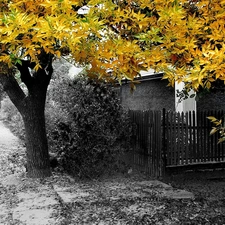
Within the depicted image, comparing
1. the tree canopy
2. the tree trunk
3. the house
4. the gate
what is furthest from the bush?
the tree canopy

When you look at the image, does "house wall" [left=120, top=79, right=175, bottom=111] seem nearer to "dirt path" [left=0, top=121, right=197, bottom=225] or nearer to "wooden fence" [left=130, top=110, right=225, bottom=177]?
"wooden fence" [left=130, top=110, right=225, bottom=177]

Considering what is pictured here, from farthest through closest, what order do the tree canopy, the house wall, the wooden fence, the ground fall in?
1. the house wall
2. the wooden fence
3. the ground
4. the tree canopy

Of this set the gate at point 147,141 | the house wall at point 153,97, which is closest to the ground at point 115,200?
the gate at point 147,141

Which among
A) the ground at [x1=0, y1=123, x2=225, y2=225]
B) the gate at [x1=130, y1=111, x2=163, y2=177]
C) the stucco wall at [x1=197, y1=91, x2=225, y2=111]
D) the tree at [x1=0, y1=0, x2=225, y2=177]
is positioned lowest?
the ground at [x1=0, y1=123, x2=225, y2=225]

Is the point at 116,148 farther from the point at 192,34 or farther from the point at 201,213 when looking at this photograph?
the point at 192,34

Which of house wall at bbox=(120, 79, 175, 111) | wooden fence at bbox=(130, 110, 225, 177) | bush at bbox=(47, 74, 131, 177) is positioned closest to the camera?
bush at bbox=(47, 74, 131, 177)

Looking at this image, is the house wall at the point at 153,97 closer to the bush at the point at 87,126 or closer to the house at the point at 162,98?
the house at the point at 162,98

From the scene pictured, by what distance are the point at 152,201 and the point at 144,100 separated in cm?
789

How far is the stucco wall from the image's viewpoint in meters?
11.0

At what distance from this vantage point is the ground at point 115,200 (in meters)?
5.77

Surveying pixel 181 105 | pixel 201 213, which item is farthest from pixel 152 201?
pixel 181 105

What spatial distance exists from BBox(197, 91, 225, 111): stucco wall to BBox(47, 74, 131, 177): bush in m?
3.15

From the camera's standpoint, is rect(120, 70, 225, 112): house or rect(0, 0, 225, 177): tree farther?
rect(120, 70, 225, 112): house

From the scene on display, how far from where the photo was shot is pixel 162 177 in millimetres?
8719
